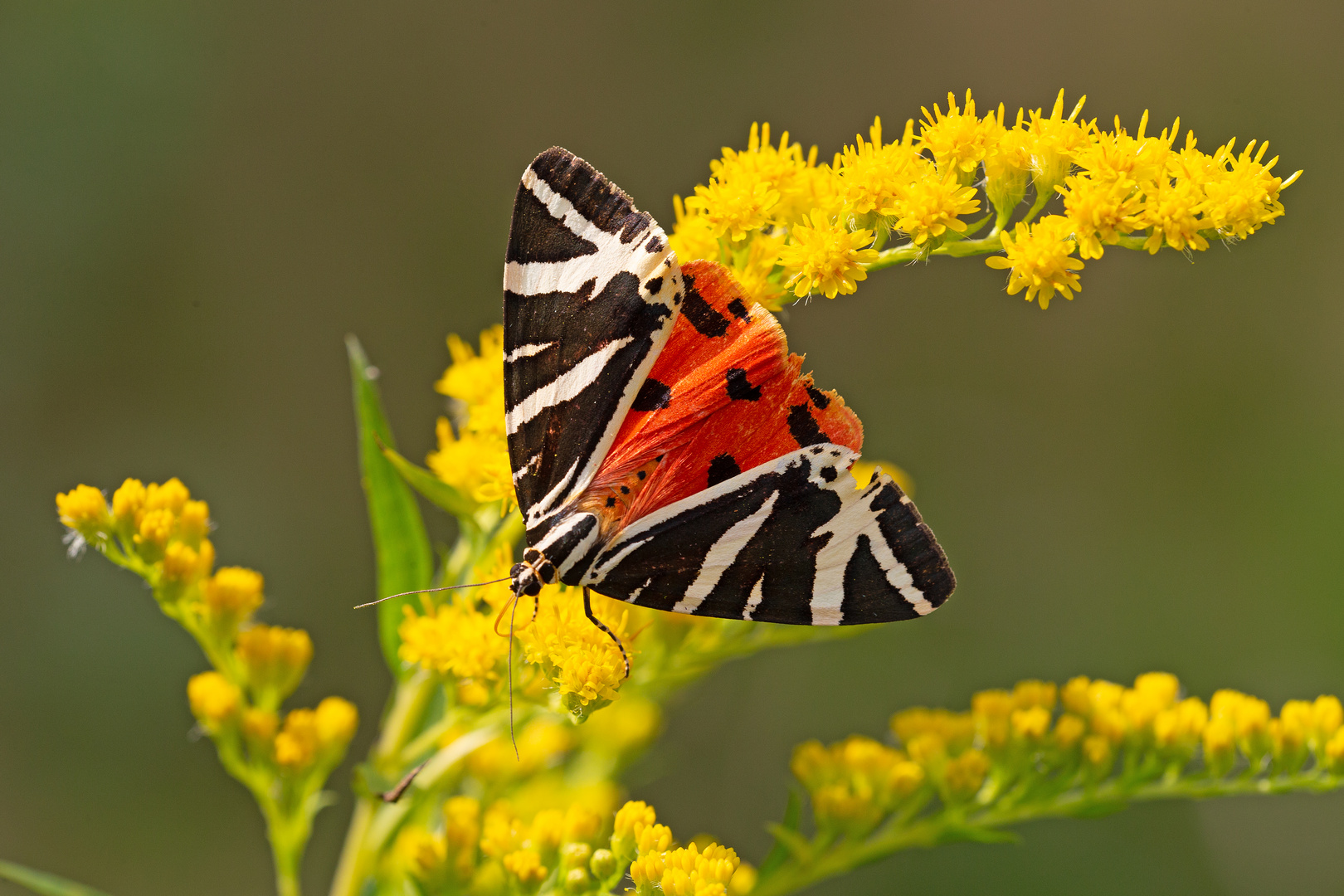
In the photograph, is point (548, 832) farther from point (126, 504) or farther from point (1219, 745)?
point (1219, 745)

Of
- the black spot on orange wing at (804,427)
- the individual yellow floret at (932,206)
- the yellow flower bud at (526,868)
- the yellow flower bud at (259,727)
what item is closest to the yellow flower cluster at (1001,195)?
the individual yellow floret at (932,206)

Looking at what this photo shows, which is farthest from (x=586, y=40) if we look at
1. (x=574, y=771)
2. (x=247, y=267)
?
(x=574, y=771)

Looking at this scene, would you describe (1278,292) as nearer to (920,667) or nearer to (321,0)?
(920,667)

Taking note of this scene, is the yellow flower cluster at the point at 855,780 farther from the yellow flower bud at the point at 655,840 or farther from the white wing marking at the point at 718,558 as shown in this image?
the white wing marking at the point at 718,558

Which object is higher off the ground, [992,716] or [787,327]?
[787,327]

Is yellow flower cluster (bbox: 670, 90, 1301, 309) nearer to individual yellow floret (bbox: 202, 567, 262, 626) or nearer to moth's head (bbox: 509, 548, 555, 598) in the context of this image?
moth's head (bbox: 509, 548, 555, 598)

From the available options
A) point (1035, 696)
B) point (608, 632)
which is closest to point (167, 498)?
point (608, 632)
